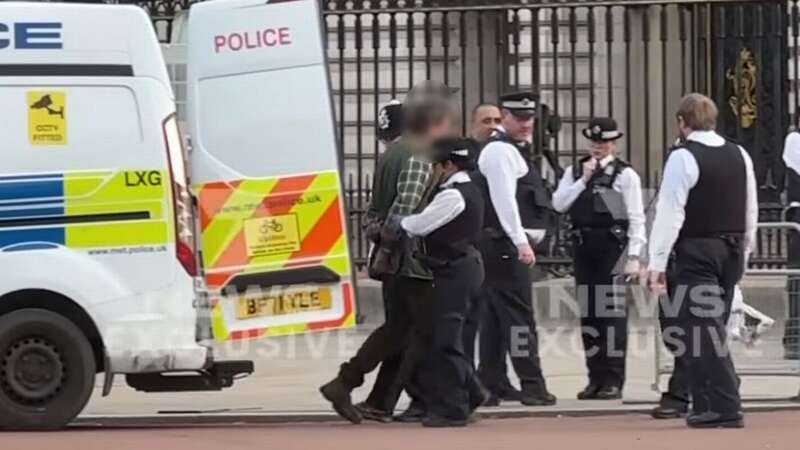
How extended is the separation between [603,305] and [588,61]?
5849mm

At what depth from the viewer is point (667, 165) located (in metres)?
11.1

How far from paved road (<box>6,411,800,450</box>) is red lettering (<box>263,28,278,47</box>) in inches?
91.2

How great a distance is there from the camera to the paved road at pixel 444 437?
1059 centimetres

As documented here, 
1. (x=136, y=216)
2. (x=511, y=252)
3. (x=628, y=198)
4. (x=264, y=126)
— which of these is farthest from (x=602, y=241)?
(x=136, y=216)

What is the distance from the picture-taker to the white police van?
1125 centimetres

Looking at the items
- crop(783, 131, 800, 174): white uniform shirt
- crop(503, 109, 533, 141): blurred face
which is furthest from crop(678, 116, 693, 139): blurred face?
crop(783, 131, 800, 174): white uniform shirt

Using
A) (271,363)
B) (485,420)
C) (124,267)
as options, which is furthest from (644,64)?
(124,267)

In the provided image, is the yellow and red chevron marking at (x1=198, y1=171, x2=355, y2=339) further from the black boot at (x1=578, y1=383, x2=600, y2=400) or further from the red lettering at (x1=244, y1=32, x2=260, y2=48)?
the black boot at (x1=578, y1=383, x2=600, y2=400)

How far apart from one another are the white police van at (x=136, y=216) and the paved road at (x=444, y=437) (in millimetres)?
402

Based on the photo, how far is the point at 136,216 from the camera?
37.2 feet

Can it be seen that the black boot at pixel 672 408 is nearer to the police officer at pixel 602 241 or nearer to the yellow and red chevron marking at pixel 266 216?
the police officer at pixel 602 241

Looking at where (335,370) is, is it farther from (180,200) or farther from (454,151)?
(454,151)

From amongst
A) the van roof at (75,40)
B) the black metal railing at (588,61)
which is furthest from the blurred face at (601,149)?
the black metal railing at (588,61)

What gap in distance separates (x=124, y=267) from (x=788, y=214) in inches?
245
